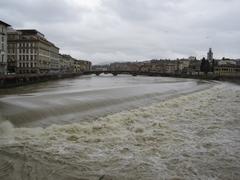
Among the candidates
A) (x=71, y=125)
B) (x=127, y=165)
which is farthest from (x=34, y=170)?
(x=71, y=125)

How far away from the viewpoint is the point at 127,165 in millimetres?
8219

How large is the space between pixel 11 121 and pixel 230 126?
1091cm

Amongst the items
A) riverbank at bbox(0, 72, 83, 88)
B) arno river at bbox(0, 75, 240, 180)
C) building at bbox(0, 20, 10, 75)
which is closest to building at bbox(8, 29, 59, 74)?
building at bbox(0, 20, 10, 75)

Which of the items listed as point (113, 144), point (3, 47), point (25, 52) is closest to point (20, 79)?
point (3, 47)

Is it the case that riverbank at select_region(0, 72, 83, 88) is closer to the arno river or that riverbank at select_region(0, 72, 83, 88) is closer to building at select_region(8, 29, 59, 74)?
the arno river

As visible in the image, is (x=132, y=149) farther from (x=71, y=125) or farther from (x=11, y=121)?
(x=11, y=121)

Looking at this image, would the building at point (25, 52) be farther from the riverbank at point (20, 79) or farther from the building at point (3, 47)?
the riverbank at point (20, 79)

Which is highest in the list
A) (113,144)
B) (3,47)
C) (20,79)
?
(3,47)

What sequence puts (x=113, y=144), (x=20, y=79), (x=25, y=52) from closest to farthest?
(x=113, y=144)
(x=20, y=79)
(x=25, y=52)

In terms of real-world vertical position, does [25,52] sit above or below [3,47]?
above

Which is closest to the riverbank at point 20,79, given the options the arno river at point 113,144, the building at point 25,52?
the arno river at point 113,144

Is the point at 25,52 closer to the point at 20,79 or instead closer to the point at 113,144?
the point at 20,79

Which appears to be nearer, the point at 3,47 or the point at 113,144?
the point at 113,144

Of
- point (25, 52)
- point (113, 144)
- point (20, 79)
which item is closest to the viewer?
point (113, 144)
